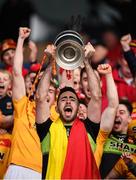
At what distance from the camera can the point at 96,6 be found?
1581 centimetres

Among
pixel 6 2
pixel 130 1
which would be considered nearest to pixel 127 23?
pixel 130 1

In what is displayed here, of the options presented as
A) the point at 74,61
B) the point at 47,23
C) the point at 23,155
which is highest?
the point at 47,23

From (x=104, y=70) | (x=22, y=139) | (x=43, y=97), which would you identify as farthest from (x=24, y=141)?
(x=104, y=70)

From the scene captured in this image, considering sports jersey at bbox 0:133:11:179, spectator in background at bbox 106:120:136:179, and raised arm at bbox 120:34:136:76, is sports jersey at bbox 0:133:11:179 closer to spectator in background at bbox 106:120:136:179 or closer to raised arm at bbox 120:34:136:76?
spectator in background at bbox 106:120:136:179

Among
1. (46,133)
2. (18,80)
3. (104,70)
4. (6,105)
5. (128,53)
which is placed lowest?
(46,133)

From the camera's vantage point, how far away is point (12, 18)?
602 inches

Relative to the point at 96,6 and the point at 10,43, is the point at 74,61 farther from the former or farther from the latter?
the point at 96,6

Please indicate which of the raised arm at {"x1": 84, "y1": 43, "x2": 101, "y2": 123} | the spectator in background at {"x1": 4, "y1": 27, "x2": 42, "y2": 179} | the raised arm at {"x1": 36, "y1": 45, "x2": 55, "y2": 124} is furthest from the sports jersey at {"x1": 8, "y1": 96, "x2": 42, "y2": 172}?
the raised arm at {"x1": 84, "y1": 43, "x2": 101, "y2": 123}

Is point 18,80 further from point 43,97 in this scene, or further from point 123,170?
point 123,170

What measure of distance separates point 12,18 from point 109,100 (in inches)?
104

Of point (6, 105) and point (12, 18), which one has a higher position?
point (12, 18)

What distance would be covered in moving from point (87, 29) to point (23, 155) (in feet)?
10.0

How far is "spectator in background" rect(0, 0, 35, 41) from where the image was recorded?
1526 centimetres

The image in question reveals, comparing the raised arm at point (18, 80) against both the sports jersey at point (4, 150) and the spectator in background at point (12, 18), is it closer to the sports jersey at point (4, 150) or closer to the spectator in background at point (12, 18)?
the sports jersey at point (4, 150)
